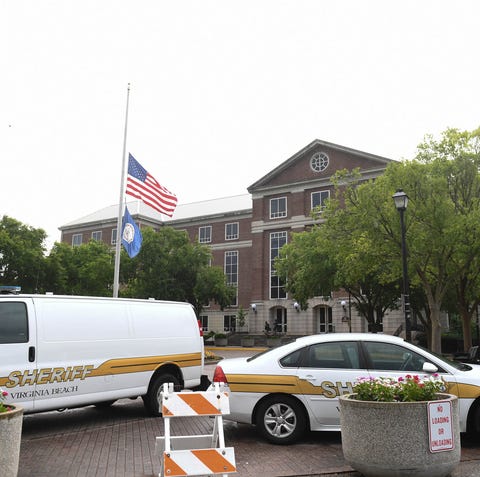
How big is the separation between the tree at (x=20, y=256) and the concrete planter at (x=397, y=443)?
122ft

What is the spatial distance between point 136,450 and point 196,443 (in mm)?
1758

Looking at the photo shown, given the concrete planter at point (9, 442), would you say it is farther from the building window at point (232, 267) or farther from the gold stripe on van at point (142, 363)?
the building window at point (232, 267)

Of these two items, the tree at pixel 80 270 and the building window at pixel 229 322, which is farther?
the building window at pixel 229 322

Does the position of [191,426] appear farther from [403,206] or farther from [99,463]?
[403,206]

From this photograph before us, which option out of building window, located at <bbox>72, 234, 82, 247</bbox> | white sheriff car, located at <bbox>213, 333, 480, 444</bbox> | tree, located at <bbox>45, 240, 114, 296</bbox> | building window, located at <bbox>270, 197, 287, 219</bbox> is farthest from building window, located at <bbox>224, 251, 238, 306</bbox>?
white sheriff car, located at <bbox>213, 333, 480, 444</bbox>

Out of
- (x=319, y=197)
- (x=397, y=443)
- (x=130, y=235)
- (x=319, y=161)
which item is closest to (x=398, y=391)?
(x=397, y=443)

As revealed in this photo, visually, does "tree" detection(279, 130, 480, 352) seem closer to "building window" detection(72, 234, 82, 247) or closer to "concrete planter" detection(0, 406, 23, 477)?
"concrete planter" detection(0, 406, 23, 477)

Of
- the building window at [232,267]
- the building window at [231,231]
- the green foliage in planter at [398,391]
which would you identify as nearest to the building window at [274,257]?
the building window at [232,267]

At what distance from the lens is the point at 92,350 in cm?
849

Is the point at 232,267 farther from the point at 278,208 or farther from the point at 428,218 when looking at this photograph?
the point at 428,218

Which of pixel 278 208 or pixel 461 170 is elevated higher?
pixel 278 208

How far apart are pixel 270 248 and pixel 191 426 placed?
43020mm

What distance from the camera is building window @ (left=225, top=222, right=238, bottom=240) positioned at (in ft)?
191

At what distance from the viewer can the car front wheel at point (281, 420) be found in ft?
24.0
